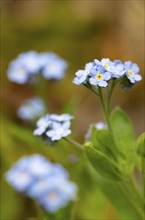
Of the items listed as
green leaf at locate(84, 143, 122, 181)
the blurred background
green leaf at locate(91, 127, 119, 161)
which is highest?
the blurred background

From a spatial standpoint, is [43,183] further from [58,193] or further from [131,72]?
[131,72]

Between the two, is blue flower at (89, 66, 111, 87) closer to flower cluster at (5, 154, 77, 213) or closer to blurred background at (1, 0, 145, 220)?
flower cluster at (5, 154, 77, 213)

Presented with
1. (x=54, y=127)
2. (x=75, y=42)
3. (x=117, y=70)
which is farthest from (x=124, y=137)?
(x=75, y=42)

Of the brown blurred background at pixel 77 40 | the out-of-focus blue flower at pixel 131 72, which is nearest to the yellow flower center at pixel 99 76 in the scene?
the out-of-focus blue flower at pixel 131 72

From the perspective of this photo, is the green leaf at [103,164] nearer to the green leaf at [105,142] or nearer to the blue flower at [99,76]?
the green leaf at [105,142]

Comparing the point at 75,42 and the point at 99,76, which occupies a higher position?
the point at 75,42

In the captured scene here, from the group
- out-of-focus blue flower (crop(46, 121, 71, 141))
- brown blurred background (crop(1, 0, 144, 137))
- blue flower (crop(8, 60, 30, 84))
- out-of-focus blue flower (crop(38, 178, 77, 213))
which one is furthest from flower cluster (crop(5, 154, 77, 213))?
brown blurred background (crop(1, 0, 144, 137))

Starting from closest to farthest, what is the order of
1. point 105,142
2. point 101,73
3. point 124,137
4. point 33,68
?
point 101,73 → point 105,142 → point 124,137 → point 33,68
